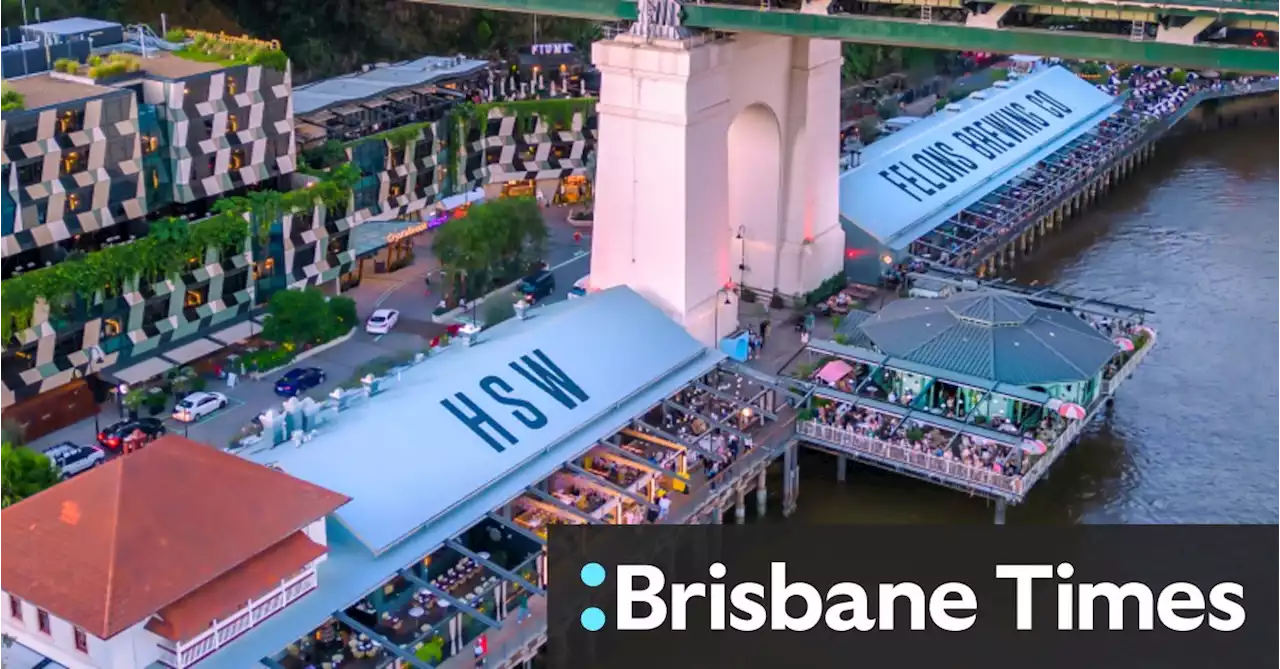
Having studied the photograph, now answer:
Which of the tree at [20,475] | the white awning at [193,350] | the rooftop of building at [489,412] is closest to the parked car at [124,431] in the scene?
the white awning at [193,350]

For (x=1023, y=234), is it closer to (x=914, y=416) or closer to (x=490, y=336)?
(x=914, y=416)

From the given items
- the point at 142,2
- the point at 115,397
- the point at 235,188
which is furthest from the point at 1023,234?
the point at 142,2

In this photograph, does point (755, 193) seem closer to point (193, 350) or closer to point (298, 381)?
point (298, 381)

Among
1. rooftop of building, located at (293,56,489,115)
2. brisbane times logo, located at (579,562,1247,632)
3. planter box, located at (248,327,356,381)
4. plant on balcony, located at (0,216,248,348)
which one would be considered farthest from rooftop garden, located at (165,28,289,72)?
brisbane times logo, located at (579,562,1247,632)

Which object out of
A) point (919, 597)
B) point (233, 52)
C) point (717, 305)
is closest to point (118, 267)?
point (233, 52)

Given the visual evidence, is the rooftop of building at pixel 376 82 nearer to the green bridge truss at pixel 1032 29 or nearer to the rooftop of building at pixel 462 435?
the green bridge truss at pixel 1032 29
